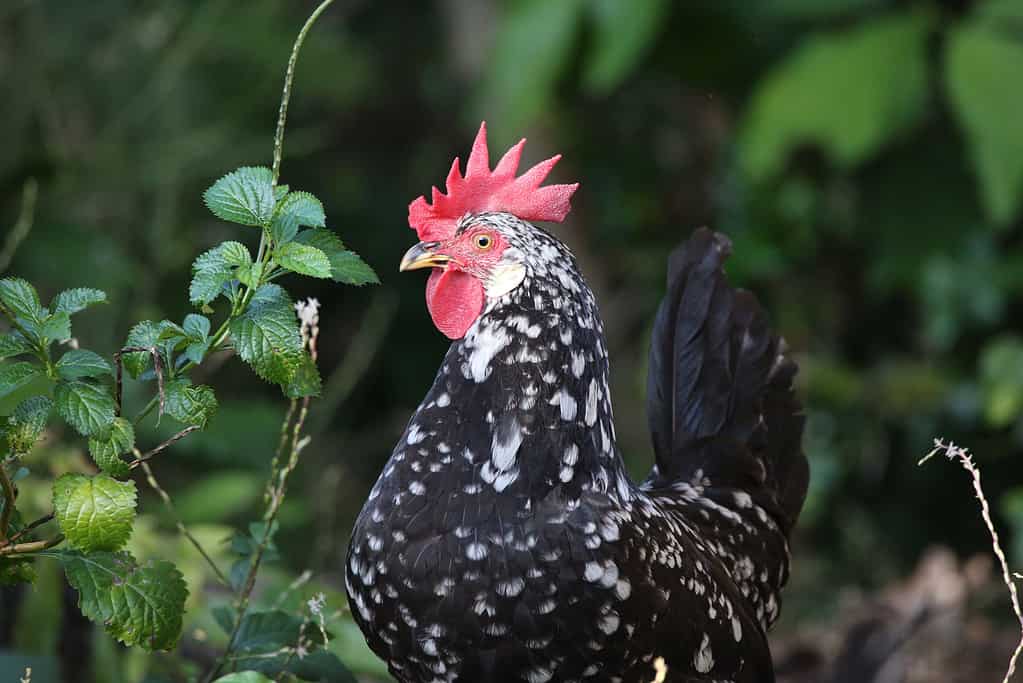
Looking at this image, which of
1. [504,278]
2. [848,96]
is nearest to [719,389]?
[504,278]

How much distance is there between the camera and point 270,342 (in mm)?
1760

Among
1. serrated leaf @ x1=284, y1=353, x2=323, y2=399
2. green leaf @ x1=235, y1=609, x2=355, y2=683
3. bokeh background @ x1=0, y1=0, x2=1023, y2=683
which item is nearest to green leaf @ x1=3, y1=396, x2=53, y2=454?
serrated leaf @ x1=284, y1=353, x2=323, y2=399

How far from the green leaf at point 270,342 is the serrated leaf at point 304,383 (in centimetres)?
9

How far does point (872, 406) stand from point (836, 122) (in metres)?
1.36

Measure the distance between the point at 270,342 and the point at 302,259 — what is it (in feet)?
0.43

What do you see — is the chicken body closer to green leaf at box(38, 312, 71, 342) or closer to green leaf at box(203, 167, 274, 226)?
green leaf at box(203, 167, 274, 226)

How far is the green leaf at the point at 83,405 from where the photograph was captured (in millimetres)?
1705

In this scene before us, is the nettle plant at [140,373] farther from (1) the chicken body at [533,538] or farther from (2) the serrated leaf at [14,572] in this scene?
(1) the chicken body at [533,538]

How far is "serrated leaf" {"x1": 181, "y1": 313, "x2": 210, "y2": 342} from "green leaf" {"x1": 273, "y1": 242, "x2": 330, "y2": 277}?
152mm

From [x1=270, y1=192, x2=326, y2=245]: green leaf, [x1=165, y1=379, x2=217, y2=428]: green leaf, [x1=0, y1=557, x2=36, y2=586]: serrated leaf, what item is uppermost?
[x1=270, y1=192, x2=326, y2=245]: green leaf

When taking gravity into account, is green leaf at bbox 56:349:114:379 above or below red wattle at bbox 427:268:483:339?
below

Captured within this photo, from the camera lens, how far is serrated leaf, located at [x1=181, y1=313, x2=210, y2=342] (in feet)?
5.90

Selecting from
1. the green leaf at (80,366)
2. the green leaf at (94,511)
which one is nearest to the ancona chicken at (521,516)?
the green leaf at (94,511)

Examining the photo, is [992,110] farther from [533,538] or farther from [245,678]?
[245,678]
